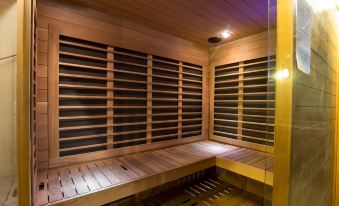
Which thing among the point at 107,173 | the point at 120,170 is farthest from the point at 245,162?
the point at 107,173

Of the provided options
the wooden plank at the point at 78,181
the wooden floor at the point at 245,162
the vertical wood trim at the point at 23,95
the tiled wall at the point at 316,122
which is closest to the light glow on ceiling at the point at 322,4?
the tiled wall at the point at 316,122

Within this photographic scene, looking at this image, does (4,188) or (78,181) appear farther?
(78,181)

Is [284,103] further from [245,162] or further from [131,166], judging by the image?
[131,166]

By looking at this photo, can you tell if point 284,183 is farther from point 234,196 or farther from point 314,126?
point 234,196

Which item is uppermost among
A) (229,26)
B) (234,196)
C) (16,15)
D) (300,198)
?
(229,26)

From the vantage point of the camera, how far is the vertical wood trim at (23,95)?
916 millimetres

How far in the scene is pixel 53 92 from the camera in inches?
69.9

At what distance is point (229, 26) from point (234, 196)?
7.98 feet

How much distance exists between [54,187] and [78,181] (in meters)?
0.19

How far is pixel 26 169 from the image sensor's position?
944mm

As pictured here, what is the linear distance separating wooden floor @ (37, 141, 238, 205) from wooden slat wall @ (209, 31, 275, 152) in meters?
0.47

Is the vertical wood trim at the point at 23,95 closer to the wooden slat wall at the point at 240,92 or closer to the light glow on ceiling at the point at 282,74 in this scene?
the light glow on ceiling at the point at 282,74

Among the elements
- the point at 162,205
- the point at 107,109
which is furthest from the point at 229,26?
the point at 162,205

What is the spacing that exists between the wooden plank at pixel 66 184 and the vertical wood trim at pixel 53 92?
0.21 m
